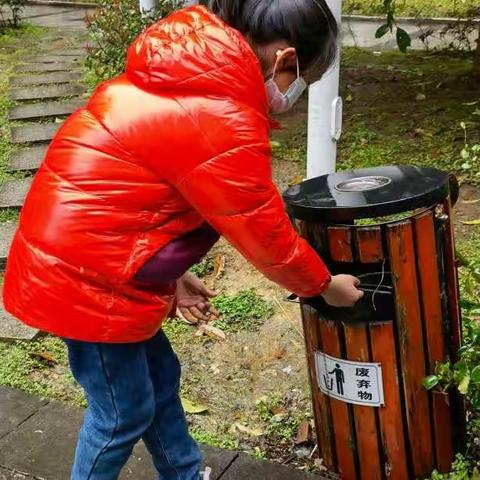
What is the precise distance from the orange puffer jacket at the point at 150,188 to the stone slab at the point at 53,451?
910mm

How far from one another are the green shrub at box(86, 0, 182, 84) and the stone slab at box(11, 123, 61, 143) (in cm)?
80

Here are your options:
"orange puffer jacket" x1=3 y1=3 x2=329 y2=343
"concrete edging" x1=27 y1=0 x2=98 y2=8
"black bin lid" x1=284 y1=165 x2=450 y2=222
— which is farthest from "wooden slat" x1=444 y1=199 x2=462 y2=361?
"concrete edging" x1=27 y1=0 x2=98 y2=8

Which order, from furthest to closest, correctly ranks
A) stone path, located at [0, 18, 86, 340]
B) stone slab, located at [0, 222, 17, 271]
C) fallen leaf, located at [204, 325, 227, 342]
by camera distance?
stone path, located at [0, 18, 86, 340] → stone slab, located at [0, 222, 17, 271] → fallen leaf, located at [204, 325, 227, 342]

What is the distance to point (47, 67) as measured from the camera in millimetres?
7355

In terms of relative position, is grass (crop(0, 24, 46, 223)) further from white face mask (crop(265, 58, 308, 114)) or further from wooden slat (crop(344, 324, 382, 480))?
white face mask (crop(265, 58, 308, 114))

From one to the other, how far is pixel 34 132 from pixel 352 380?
4.14m

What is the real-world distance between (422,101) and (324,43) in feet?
13.9

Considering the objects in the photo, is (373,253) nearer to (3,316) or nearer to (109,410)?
(109,410)

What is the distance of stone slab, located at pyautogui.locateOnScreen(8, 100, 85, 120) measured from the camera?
5.99 meters

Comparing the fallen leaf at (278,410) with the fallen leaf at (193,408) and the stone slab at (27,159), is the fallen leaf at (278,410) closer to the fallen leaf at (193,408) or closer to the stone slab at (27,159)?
Result: the fallen leaf at (193,408)

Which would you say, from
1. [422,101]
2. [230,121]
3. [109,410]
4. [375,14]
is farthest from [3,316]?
[375,14]

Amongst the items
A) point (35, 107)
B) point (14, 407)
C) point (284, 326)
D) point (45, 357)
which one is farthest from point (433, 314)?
point (35, 107)

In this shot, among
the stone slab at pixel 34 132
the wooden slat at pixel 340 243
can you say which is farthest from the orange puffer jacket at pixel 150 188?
the stone slab at pixel 34 132

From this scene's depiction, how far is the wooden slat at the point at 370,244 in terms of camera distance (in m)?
2.07
